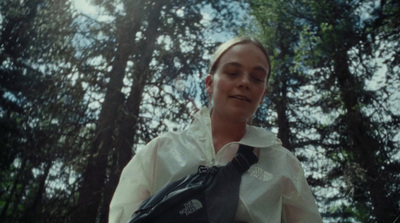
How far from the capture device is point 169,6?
7137 mm

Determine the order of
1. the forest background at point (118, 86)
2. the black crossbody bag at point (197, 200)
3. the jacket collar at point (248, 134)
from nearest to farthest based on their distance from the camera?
the black crossbody bag at point (197, 200) < the jacket collar at point (248, 134) < the forest background at point (118, 86)

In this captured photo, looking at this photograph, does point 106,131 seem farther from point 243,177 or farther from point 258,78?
point 243,177

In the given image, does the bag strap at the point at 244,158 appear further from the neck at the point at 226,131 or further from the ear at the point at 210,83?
the ear at the point at 210,83

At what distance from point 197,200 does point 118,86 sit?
5.12 metres

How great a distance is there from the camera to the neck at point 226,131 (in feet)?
5.68

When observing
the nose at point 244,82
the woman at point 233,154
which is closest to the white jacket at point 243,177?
the woman at point 233,154

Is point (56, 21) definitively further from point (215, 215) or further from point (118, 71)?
point (215, 215)

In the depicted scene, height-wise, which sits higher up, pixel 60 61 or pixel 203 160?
pixel 60 61

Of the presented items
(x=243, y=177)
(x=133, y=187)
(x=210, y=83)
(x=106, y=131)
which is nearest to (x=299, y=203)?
(x=243, y=177)

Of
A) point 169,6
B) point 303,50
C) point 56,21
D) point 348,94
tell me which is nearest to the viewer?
point 56,21

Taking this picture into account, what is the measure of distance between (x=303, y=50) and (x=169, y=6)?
454 cm

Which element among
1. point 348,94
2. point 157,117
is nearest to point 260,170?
point 157,117

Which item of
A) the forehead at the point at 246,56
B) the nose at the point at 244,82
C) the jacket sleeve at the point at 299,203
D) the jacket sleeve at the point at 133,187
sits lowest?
the jacket sleeve at the point at 299,203

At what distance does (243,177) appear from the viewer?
54.7 inches
